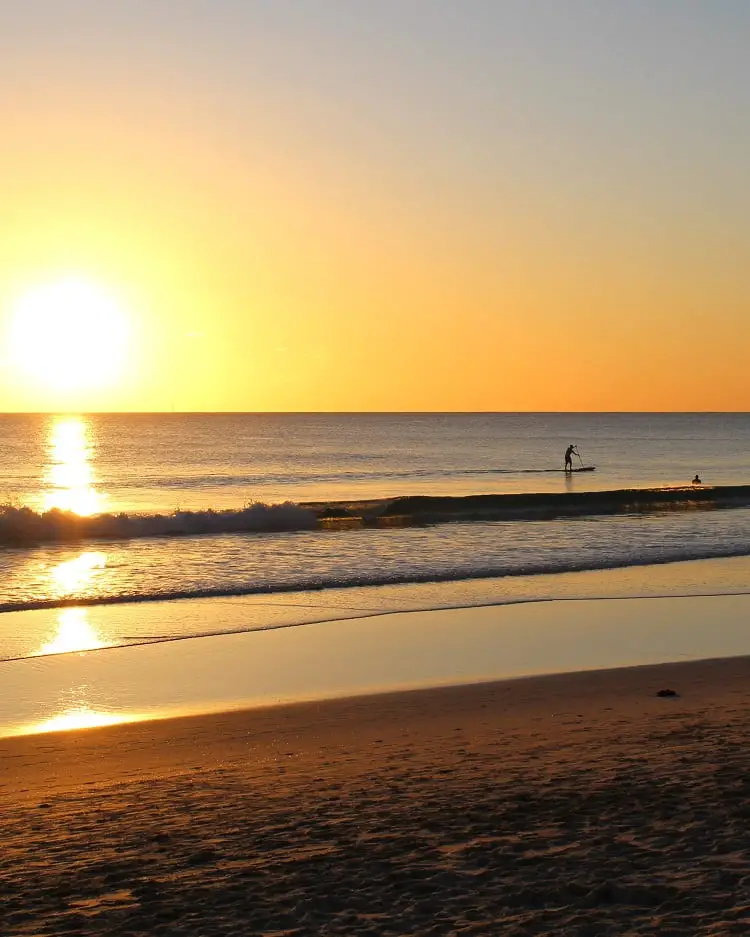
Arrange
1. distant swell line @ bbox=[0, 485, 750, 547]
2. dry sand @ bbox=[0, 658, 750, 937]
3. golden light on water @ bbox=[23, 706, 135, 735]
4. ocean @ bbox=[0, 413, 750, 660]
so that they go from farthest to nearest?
distant swell line @ bbox=[0, 485, 750, 547] < ocean @ bbox=[0, 413, 750, 660] < golden light on water @ bbox=[23, 706, 135, 735] < dry sand @ bbox=[0, 658, 750, 937]

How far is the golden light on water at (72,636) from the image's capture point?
13.6 metres

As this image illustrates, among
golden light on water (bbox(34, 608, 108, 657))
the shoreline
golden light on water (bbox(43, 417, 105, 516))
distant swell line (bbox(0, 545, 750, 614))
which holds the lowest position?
the shoreline

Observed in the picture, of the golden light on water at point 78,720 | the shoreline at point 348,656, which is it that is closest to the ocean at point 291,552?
the shoreline at point 348,656

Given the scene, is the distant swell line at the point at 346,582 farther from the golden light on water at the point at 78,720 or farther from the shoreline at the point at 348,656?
the golden light on water at the point at 78,720

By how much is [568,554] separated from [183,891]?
65.6 feet

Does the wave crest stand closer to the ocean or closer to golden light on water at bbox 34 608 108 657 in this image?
the ocean

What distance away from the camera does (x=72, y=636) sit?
1463 centimetres

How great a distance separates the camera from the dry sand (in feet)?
16.7

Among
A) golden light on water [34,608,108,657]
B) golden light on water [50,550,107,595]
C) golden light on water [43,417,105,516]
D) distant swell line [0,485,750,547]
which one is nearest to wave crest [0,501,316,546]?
distant swell line [0,485,750,547]

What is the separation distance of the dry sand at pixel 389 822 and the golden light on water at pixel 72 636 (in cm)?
450

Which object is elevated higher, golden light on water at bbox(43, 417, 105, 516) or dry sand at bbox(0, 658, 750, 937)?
golden light on water at bbox(43, 417, 105, 516)

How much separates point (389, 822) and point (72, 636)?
922 centimetres

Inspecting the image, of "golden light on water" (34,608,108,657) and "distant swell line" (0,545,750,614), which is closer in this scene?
"golden light on water" (34,608,108,657)

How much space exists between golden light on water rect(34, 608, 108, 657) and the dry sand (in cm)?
450
